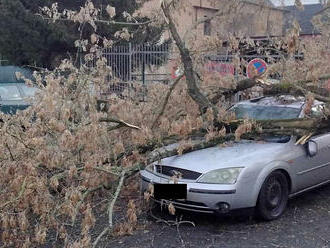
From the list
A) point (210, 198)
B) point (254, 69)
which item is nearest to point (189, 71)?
point (254, 69)

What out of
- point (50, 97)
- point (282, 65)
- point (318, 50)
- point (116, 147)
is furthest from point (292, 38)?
point (50, 97)

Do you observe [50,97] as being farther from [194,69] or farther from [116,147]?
[194,69]

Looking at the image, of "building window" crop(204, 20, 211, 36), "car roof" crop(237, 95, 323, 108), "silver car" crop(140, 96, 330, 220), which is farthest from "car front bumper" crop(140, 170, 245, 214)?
"building window" crop(204, 20, 211, 36)

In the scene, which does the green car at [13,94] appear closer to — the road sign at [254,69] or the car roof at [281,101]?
the road sign at [254,69]

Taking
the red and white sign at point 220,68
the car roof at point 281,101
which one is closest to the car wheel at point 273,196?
the car roof at point 281,101

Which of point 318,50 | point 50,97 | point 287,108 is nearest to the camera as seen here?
point 50,97

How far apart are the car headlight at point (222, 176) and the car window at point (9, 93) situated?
7271 mm

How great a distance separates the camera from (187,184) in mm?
4934

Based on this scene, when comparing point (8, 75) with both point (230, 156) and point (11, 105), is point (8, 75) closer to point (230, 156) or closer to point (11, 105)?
point (11, 105)

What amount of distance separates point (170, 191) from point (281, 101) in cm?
224

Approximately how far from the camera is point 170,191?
16.4 feet

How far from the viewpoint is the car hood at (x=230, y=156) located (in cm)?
497

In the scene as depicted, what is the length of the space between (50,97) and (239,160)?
212 centimetres

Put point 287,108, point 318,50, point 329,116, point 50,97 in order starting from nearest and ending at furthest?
1. point 50,97
2. point 329,116
3. point 287,108
4. point 318,50
